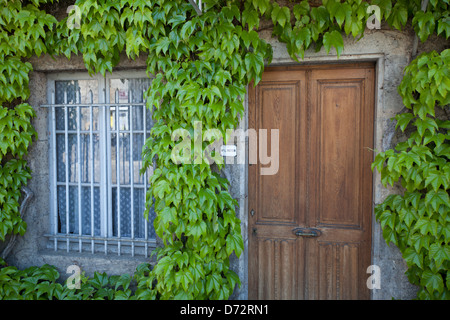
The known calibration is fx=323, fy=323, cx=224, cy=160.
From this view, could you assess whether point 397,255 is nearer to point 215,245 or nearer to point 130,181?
point 215,245

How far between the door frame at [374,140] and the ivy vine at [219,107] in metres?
0.10

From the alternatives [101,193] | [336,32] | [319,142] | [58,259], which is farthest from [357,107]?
[58,259]

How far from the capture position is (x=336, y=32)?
8.05 feet

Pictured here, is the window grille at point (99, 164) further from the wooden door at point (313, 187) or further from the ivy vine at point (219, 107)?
the wooden door at point (313, 187)

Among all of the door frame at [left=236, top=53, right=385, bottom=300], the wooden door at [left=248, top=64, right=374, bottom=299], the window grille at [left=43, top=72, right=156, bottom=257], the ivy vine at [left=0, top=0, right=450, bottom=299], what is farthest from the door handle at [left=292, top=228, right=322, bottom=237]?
the window grille at [left=43, top=72, right=156, bottom=257]

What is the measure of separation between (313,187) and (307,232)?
39cm

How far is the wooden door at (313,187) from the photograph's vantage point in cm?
270

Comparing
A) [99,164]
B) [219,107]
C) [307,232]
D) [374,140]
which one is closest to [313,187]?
[307,232]

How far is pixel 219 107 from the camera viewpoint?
244cm

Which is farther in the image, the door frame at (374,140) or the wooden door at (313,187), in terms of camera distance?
the wooden door at (313,187)

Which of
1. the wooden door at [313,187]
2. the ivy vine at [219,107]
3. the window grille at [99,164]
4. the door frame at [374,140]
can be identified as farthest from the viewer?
the window grille at [99,164]

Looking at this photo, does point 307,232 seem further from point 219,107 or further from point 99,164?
point 99,164

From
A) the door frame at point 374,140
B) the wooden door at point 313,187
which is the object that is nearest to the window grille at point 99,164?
the door frame at point 374,140

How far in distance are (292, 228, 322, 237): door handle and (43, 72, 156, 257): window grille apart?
4.40ft
